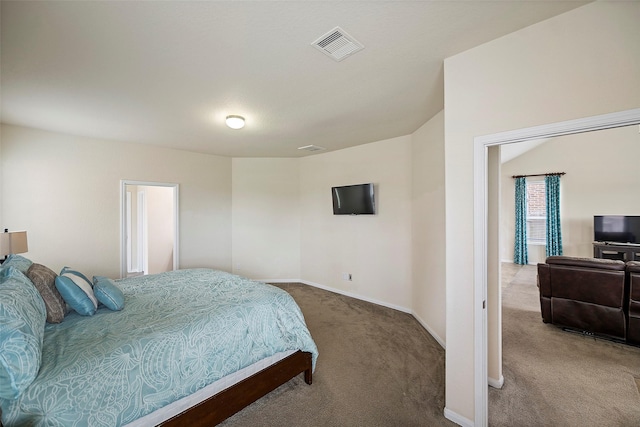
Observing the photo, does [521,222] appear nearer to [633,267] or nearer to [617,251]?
[617,251]

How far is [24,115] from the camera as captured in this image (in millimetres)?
2836

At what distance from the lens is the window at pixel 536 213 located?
677 centimetres

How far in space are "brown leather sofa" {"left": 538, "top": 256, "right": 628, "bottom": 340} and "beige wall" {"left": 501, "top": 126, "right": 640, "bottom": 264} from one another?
171 inches

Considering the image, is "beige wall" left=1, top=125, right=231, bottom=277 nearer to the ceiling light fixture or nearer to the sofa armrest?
the ceiling light fixture

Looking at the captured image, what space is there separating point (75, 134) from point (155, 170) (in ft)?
3.43

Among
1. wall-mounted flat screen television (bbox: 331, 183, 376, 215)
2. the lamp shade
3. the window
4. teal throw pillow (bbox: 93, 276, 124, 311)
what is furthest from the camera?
the window

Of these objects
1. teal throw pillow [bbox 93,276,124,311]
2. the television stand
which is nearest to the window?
the television stand

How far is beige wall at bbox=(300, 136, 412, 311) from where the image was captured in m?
3.85

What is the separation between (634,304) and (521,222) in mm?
4761

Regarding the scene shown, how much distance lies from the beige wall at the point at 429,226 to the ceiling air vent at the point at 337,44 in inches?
62.0

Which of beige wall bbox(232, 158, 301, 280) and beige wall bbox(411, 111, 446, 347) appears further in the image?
beige wall bbox(232, 158, 301, 280)

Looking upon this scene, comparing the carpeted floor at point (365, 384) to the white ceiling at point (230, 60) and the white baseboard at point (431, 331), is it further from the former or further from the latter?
the white ceiling at point (230, 60)

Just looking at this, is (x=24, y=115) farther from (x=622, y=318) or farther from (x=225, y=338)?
(x=622, y=318)

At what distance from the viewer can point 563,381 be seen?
222 cm
